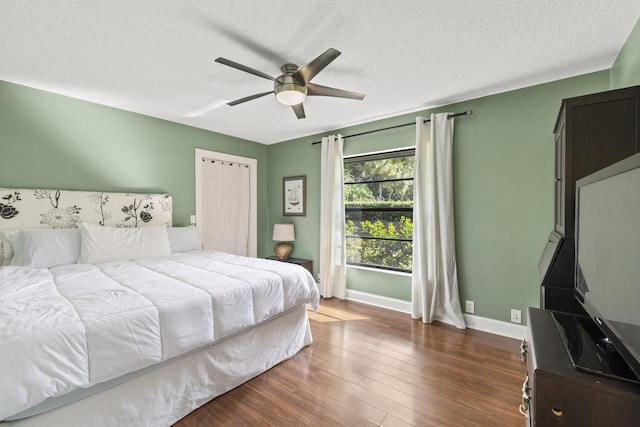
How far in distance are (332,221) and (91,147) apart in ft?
9.67

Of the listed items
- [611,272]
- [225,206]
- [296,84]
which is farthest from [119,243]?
[611,272]

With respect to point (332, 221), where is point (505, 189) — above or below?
above

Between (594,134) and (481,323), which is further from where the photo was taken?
(481,323)

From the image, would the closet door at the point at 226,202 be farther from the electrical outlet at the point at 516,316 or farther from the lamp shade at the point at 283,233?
the electrical outlet at the point at 516,316

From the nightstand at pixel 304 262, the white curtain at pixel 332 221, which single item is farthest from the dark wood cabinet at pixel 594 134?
the nightstand at pixel 304 262

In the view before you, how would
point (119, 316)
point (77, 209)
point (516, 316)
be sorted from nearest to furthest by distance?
1. point (119, 316)
2. point (516, 316)
3. point (77, 209)

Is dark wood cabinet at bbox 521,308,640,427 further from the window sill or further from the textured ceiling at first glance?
the window sill

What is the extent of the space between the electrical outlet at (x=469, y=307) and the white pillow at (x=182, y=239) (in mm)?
3246

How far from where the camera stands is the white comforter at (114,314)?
1.14 m

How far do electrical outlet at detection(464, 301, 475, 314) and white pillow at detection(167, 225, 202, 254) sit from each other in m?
3.25

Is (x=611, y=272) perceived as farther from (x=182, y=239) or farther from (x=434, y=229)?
(x=182, y=239)

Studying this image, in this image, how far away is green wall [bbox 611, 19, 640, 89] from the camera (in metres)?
1.71

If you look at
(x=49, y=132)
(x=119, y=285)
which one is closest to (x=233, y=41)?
(x=119, y=285)

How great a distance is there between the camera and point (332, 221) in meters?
3.90
